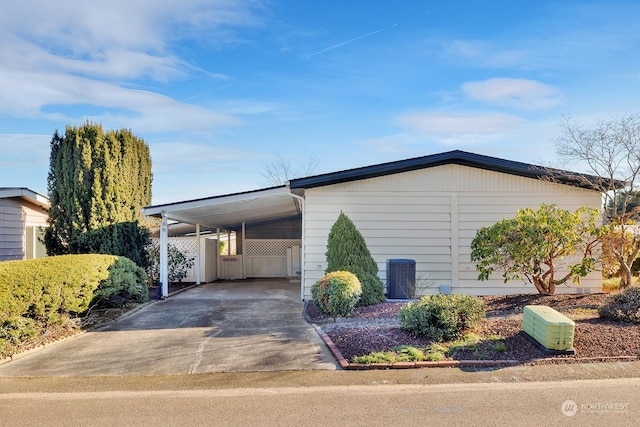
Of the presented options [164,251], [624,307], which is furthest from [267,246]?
[624,307]

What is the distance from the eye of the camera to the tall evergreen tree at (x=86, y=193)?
36.4 feet

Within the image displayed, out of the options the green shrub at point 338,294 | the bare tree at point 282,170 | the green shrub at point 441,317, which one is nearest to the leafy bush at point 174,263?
the green shrub at point 338,294

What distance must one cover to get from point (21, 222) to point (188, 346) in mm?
8382

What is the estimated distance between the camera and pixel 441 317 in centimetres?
605

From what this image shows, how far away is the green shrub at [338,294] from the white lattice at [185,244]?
858cm

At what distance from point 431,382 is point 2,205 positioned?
Result: 11149 millimetres

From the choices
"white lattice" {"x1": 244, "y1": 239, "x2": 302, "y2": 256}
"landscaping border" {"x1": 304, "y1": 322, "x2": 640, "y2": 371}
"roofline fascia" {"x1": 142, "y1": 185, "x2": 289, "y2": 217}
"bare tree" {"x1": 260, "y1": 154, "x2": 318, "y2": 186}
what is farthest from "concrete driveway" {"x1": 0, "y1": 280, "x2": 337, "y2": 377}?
"bare tree" {"x1": 260, "y1": 154, "x2": 318, "y2": 186}

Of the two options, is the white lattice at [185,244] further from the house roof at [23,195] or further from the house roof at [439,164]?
the house roof at [439,164]

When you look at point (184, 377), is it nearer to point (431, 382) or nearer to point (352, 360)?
point (352, 360)

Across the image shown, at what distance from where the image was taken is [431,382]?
4.84 metres

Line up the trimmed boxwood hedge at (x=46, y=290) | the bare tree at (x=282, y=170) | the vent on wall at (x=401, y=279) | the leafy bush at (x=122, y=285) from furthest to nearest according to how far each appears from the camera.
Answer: the bare tree at (x=282, y=170) < the vent on wall at (x=401, y=279) < the leafy bush at (x=122, y=285) < the trimmed boxwood hedge at (x=46, y=290)

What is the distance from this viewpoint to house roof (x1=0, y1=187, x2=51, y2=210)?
1047 centimetres

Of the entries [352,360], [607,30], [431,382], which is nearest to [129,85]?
[352,360]

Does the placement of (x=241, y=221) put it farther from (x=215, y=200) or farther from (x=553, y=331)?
(x=553, y=331)
